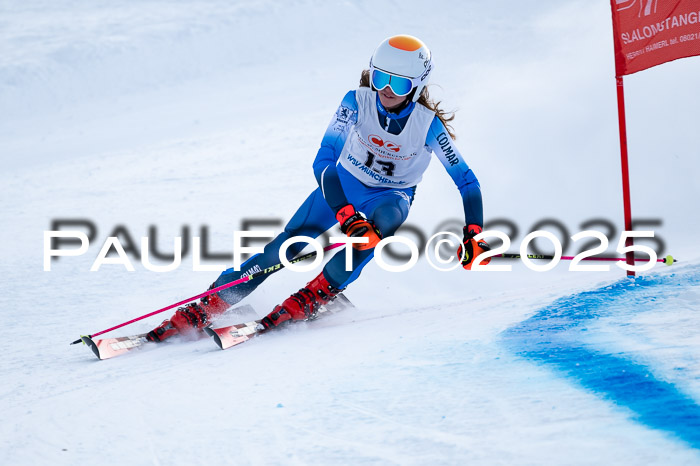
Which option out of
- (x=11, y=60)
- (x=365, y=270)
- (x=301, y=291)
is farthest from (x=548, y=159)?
(x=11, y=60)

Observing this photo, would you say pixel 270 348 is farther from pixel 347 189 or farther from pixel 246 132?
pixel 246 132

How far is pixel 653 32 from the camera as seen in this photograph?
3904 mm

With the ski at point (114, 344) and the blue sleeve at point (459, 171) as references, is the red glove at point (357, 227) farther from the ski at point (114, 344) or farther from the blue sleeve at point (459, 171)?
the ski at point (114, 344)

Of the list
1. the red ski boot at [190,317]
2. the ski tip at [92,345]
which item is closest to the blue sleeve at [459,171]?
the red ski boot at [190,317]

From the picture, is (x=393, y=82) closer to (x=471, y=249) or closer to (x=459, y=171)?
(x=459, y=171)

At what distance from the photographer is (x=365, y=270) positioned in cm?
511

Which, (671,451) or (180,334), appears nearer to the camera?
(671,451)

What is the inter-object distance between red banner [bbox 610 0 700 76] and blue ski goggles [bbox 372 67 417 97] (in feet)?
4.01

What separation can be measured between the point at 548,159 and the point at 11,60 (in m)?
8.91

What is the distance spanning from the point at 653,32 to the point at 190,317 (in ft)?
9.41

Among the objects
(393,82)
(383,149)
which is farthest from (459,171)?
(393,82)

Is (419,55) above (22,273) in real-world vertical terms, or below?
above

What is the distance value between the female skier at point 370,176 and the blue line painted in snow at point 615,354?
55cm

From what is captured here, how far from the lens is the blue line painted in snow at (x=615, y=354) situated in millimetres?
2375
